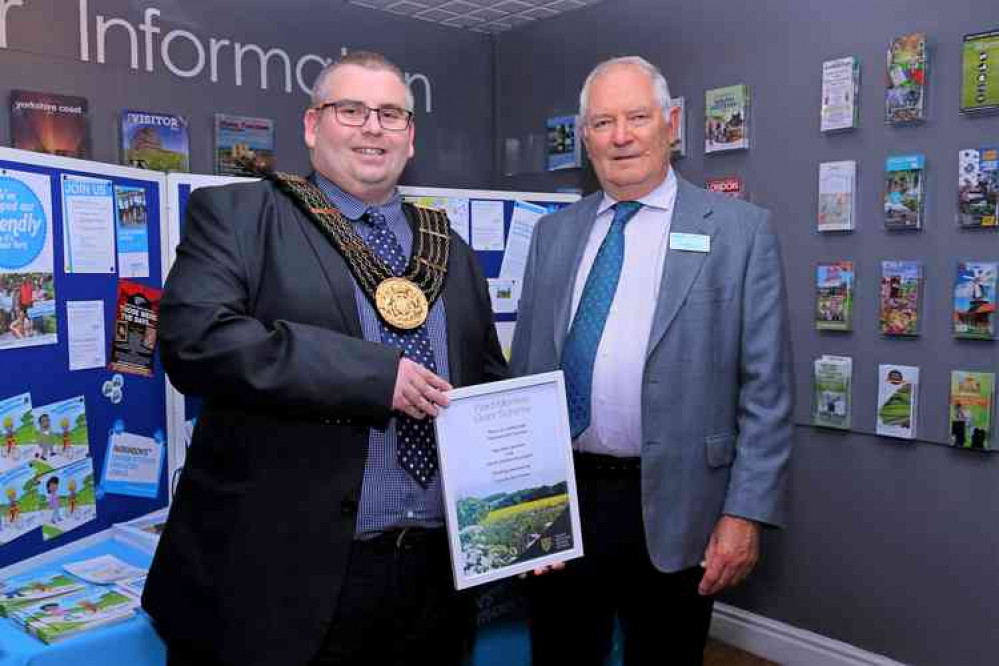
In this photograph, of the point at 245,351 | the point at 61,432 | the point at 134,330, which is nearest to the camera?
the point at 245,351

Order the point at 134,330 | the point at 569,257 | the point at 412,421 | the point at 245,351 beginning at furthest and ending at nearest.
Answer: the point at 134,330, the point at 569,257, the point at 412,421, the point at 245,351

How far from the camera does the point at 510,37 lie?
442 centimetres

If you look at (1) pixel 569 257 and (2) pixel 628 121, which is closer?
(2) pixel 628 121

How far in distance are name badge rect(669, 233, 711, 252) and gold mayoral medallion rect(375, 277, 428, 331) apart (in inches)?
23.3

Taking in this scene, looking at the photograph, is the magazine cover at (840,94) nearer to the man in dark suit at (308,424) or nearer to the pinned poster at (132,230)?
the man in dark suit at (308,424)

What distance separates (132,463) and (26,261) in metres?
0.66

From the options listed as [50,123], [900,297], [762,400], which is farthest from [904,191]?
[50,123]

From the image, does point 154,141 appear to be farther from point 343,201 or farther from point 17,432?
point 343,201

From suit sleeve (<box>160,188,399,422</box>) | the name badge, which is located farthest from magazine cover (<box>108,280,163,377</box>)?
the name badge

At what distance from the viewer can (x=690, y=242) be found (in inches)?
73.0

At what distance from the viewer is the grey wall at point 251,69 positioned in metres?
3.09

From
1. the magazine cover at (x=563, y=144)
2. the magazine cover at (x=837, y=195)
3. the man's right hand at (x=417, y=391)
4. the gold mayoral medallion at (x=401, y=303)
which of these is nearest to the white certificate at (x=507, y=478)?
the man's right hand at (x=417, y=391)

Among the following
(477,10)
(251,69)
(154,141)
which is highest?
(477,10)

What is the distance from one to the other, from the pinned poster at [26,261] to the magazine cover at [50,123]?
1.04 metres
